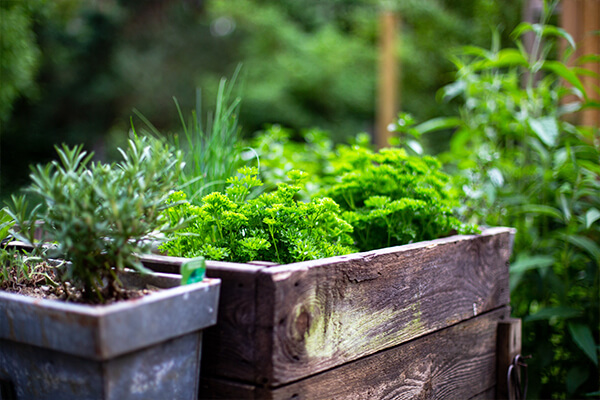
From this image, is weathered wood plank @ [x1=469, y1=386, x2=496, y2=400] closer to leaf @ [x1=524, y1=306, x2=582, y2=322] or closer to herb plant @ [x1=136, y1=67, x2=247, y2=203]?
leaf @ [x1=524, y1=306, x2=582, y2=322]

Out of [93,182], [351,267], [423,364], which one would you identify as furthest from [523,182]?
[93,182]

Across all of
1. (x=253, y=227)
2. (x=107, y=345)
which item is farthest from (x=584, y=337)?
(x=107, y=345)

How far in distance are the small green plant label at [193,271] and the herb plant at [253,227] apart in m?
0.15

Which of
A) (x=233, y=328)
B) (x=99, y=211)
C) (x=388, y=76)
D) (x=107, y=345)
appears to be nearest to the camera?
(x=107, y=345)

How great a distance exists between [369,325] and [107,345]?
1.81ft

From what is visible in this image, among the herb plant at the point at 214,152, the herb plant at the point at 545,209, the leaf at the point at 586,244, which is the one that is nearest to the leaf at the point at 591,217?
the herb plant at the point at 545,209

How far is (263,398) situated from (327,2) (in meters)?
10.7

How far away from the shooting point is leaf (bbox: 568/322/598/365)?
167 centimetres

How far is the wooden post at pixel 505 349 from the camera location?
1.53 m

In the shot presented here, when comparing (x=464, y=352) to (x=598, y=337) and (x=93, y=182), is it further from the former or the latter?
(x=93, y=182)

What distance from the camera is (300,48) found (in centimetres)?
1013

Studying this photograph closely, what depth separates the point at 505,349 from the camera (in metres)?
1.53

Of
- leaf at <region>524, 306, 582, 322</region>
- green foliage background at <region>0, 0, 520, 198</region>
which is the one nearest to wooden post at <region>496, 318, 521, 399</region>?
leaf at <region>524, 306, 582, 322</region>

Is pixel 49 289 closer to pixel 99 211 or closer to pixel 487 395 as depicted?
pixel 99 211
